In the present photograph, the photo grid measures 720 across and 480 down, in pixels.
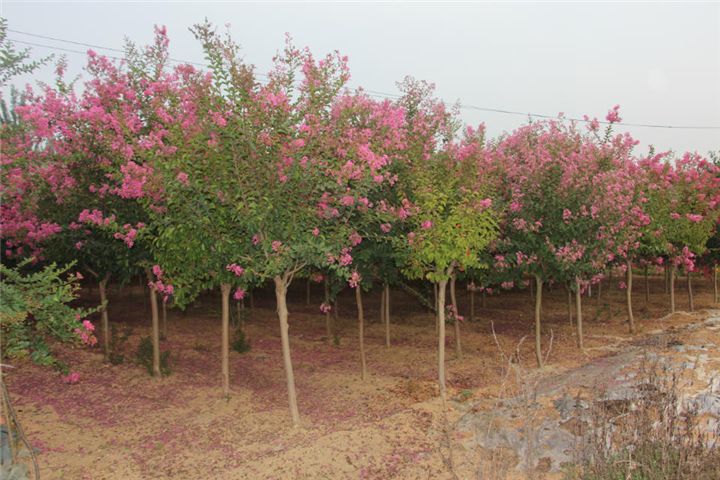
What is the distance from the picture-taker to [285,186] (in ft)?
21.7

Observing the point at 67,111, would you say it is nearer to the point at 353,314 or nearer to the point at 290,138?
the point at 290,138

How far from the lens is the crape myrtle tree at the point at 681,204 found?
13.3 m

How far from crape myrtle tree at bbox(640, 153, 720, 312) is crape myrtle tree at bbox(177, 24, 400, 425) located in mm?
8930

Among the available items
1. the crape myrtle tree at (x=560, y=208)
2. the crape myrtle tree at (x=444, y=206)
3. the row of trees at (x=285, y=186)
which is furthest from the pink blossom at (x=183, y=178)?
the crape myrtle tree at (x=560, y=208)

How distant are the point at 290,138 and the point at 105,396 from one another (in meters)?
5.53

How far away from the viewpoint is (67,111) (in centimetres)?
884

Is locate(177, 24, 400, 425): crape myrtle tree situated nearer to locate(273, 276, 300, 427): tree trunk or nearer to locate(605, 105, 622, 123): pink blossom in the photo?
locate(273, 276, 300, 427): tree trunk

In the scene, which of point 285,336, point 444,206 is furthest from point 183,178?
point 444,206

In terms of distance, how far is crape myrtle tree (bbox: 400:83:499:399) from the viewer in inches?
311

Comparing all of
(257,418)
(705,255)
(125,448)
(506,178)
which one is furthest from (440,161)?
(705,255)

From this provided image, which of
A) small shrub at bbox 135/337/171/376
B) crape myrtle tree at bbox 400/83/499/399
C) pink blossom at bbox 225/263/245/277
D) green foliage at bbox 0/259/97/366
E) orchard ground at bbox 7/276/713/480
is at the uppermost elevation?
crape myrtle tree at bbox 400/83/499/399

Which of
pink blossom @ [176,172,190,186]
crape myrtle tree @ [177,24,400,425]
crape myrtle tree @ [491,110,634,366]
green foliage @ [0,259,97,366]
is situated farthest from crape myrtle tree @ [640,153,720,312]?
green foliage @ [0,259,97,366]

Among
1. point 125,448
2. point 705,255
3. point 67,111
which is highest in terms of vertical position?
point 67,111

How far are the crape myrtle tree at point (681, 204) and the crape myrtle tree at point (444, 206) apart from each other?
636cm
